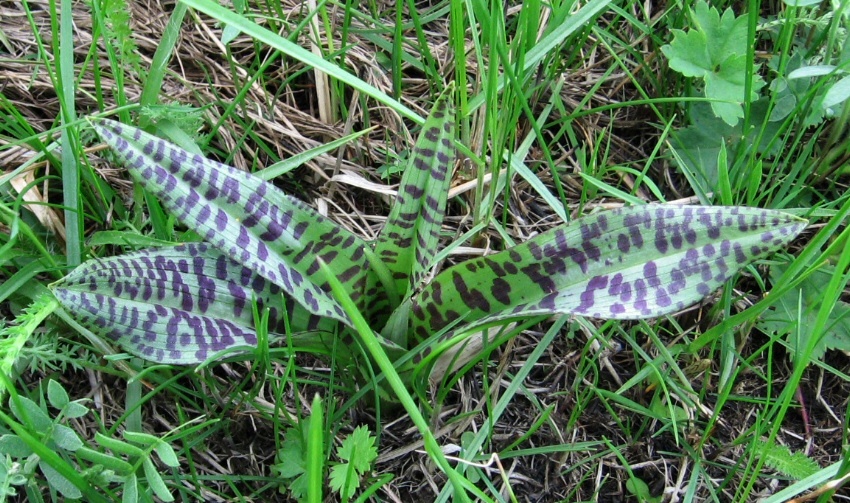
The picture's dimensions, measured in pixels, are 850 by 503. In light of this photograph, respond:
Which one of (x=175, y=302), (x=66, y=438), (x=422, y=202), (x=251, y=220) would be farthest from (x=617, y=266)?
(x=66, y=438)

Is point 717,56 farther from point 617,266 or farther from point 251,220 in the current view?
point 251,220

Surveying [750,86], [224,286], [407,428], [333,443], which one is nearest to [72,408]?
[224,286]

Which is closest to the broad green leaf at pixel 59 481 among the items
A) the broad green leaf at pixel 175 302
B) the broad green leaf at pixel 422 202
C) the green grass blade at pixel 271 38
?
the broad green leaf at pixel 175 302

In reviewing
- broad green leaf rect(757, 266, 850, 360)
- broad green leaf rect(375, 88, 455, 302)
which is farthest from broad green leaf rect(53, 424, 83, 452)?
broad green leaf rect(757, 266, 850, 360)

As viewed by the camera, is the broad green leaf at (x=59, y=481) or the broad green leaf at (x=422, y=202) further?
the broad green leaf at (x=422, y=202)

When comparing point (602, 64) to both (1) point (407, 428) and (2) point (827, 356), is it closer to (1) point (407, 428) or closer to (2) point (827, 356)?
(2) point (827, 356)

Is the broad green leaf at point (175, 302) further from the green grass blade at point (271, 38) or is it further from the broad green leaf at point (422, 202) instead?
the green grass blade at point (271, 38)
